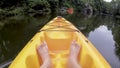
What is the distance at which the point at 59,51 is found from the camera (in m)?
4.62

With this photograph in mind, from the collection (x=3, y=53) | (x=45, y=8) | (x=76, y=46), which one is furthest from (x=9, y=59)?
(x=45, y=8)

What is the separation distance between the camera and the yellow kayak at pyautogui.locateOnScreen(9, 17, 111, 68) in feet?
10.6

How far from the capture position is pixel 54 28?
5527mm

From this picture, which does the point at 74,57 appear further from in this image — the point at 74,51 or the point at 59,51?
the point at 59,51

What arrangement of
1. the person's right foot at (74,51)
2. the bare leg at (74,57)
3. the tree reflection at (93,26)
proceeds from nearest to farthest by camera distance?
1. the bare leg at (74,57)
2. the person's right foot at (74,51)
3. the tree reflection at (93,26)

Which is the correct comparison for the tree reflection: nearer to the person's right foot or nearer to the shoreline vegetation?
the person's right foot

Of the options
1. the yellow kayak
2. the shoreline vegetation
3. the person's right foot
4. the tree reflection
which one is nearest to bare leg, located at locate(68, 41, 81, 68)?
the person's right foot

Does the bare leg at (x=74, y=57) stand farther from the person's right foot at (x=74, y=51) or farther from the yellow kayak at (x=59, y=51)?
the yellow kayak at (x=59, y=51)

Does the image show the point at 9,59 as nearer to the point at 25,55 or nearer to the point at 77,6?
the point at 25,55

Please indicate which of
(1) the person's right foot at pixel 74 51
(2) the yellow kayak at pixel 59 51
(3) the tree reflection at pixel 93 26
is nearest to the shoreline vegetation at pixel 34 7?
(3) the tree reflection at pixel 93 26

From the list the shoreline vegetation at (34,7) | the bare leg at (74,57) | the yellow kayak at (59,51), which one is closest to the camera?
the bare leg at (74,57)

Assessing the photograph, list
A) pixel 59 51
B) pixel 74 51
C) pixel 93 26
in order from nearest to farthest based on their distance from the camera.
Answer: pixel 74 51 < pixel 59 51 < pixel 93 26

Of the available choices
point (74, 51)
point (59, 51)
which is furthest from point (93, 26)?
point (74, 51)

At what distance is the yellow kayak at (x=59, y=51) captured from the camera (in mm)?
3218
